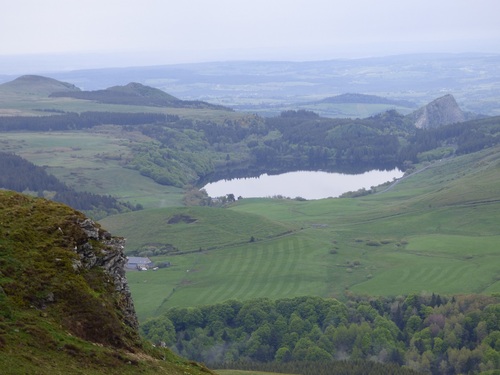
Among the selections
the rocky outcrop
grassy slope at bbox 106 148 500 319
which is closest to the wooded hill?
grassy slope at bbox 106 148 500 319

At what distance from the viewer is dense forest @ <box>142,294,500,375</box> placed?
8550 cm

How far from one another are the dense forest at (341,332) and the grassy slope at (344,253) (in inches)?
474

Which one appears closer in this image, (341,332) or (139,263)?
(341,332)

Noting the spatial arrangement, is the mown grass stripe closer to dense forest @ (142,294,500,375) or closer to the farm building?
dense forest @ (142,294,500,375)

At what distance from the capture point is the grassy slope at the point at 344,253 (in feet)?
384

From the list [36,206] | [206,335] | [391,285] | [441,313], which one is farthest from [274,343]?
[36,206]

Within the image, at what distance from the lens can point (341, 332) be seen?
90750 millimetres

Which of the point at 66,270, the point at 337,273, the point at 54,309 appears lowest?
the point at 337,273

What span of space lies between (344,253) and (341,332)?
50018 millimetres

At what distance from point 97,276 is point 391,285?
8649cm

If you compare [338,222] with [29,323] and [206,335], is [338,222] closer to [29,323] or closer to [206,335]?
[206,335]

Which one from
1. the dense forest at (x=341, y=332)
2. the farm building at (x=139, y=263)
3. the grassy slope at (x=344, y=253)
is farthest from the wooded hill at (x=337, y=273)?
the farm building at (x=139, y=263)

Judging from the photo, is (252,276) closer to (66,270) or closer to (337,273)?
(337,273)

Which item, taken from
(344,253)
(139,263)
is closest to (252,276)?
(139,263)
